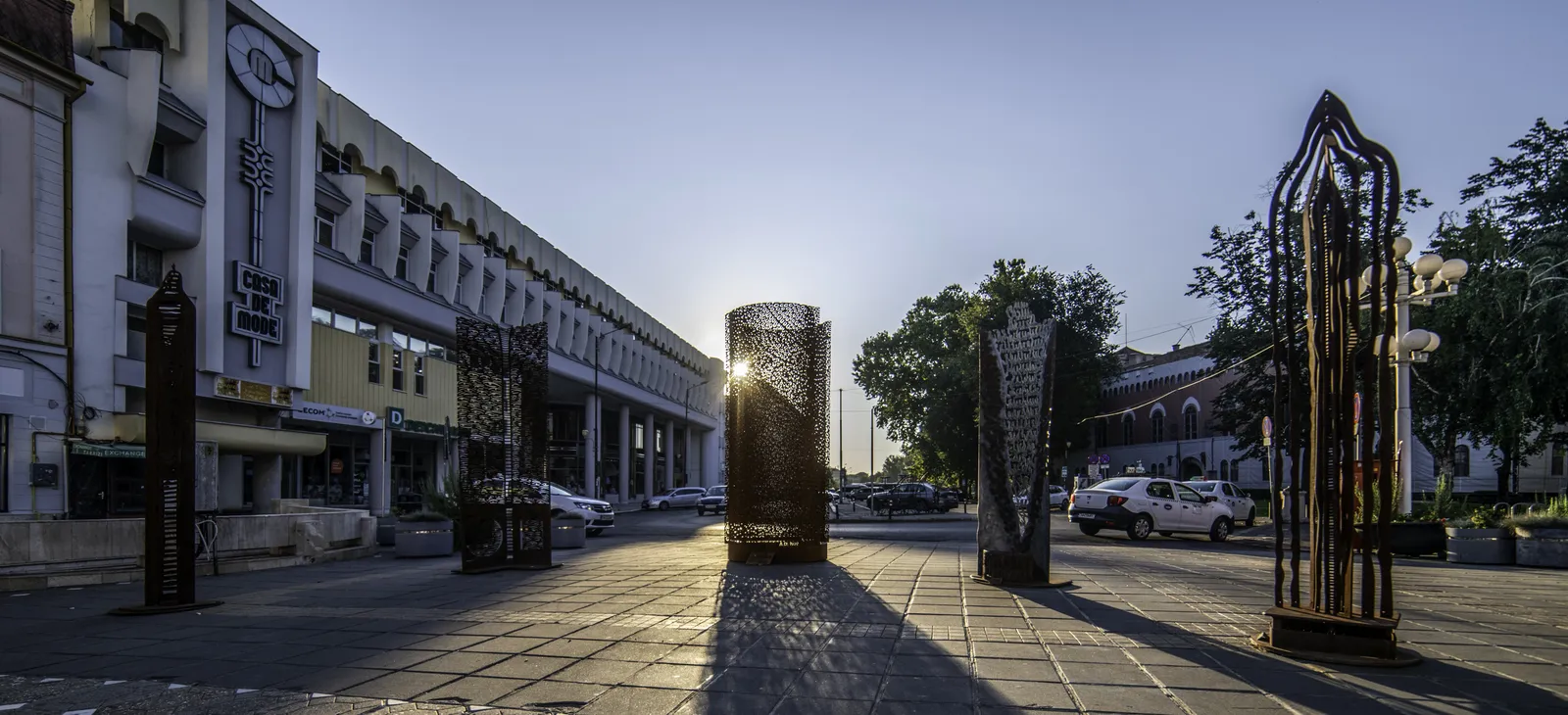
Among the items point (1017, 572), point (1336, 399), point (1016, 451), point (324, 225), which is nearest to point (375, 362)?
point (324, 225)

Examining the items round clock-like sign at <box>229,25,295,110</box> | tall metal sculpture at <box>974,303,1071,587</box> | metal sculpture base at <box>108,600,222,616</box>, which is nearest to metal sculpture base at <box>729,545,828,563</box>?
tall metal sculpture at <box>974,303,1071,587</box>

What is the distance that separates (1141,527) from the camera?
2241cm

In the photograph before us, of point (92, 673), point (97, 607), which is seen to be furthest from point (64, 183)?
point (92, 673)

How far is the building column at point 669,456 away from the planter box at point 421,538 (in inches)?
2239

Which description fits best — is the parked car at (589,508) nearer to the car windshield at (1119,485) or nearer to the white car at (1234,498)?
the car windshield at (1119,485)

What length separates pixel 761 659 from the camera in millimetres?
6609

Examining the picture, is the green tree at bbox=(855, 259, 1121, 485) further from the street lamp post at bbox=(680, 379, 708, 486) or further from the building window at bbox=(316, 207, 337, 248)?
the building window at bbox=(316, 207, 337, 248)

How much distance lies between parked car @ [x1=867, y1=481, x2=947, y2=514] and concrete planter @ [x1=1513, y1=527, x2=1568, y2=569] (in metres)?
24.5

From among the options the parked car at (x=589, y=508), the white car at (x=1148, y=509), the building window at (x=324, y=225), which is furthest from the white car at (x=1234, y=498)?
the building window at (x=324, y=225)

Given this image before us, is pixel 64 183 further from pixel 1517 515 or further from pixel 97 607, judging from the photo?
pixel 1517 515

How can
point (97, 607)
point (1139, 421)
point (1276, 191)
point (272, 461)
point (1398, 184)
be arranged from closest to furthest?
point (1398, 184), point (1276, 191), point (97, 607), point (272, 461), point (1139, 421)

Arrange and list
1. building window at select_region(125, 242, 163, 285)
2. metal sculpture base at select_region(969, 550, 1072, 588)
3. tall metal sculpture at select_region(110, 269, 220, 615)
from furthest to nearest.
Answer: building window at select_region(125, 242, 163, 285) < metal sculpture base at select_region(969, 550, 1072, 588) < tall metal sculpture at select_region(110, 269, 220, 615)

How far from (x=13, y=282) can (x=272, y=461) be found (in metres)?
10.2

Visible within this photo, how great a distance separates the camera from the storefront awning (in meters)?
20.4
